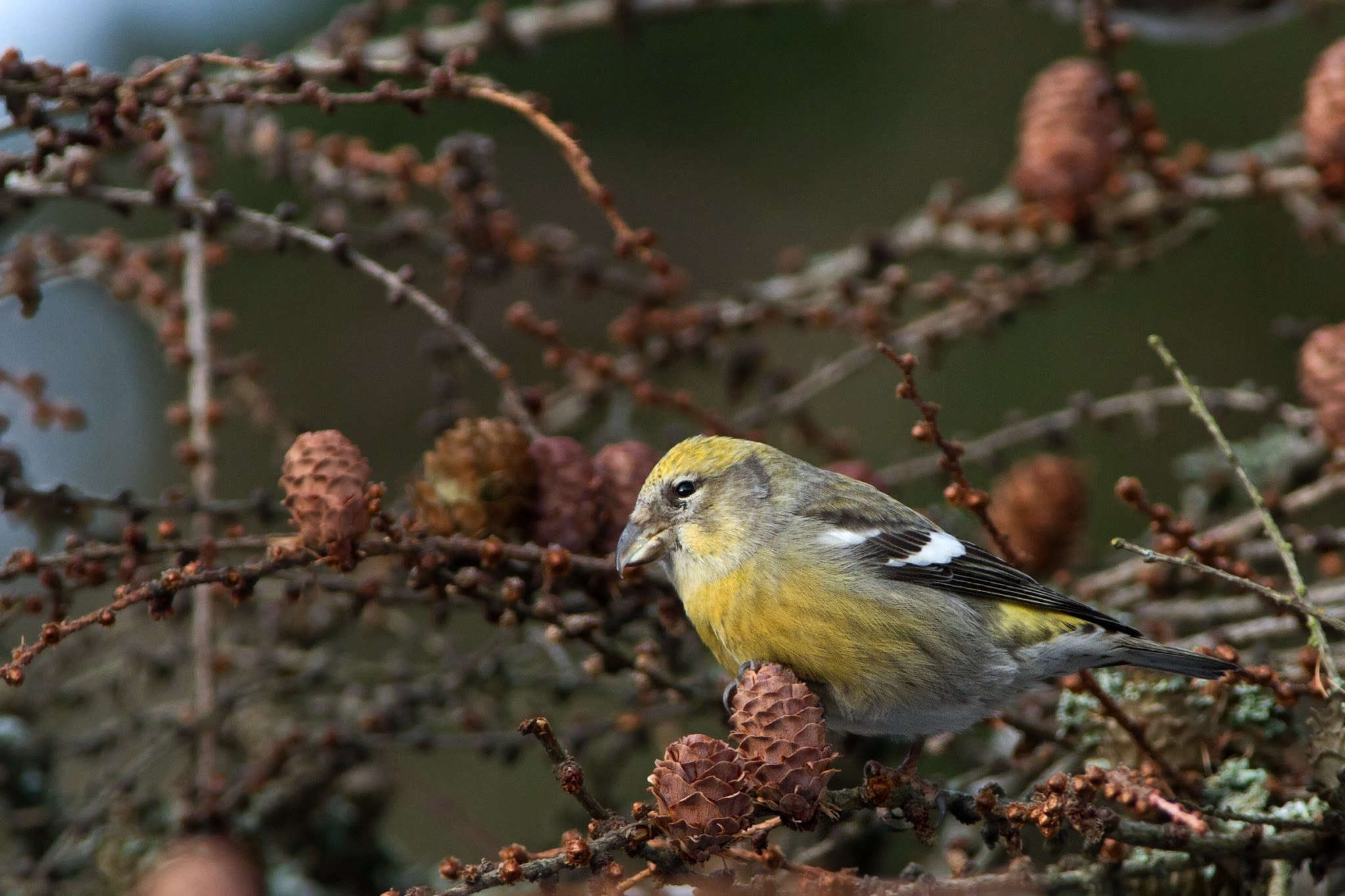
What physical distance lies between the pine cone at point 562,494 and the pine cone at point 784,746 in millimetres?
575

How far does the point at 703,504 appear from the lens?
8.81ft

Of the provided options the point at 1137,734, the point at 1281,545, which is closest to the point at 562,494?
the point at 1137,734

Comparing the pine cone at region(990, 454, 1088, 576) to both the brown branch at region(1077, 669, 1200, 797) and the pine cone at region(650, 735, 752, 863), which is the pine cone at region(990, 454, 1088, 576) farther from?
the pine cone at region(650, 735, 752, 863)

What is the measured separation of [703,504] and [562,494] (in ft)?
1.69

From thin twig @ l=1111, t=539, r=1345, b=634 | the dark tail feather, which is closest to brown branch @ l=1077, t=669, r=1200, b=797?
the dark tail feather

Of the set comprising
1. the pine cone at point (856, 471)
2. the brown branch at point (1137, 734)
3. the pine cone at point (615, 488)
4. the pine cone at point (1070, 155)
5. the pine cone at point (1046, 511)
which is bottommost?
the brown branch at point (1137, 734)

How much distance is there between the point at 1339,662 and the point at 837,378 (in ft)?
4.02

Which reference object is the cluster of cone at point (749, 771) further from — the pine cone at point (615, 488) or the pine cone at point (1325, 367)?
the pine cone at point (1325, 367)

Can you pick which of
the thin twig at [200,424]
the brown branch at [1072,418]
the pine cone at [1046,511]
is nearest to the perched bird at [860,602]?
the brown branch at [1072,418]

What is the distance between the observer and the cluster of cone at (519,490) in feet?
7.14

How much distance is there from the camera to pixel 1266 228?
4742 millimetres

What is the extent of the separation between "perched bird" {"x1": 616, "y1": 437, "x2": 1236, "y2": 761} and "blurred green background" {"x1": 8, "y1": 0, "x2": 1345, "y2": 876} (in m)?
2.23

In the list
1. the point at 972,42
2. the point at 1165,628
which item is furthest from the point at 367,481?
the point at 972,42

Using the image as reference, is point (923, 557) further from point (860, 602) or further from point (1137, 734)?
point (1137, 734)
